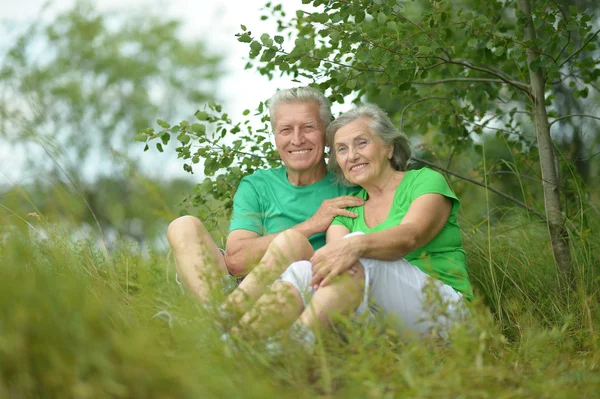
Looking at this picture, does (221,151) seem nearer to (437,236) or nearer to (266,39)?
(266,39)

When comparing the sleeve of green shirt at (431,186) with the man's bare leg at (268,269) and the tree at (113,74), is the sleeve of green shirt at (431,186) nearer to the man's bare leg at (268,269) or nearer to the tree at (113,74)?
the man's bare leg at (268,269)

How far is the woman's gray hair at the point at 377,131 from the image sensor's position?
10.9 feet

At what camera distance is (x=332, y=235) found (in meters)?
3.22

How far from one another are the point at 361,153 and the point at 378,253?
2.51ft

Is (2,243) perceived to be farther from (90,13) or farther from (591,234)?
(90,13)

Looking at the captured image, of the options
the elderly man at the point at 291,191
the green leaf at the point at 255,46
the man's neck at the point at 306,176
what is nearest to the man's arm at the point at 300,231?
the elderly man at the point at 291,191

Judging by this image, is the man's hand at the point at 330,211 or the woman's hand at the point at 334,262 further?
the man's hand at the point at 330,211

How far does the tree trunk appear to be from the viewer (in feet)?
12.0

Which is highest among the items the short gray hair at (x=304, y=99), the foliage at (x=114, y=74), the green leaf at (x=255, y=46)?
the foliage at (x=114, y=74)

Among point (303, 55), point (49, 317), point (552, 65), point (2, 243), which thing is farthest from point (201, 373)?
point (552, 65)

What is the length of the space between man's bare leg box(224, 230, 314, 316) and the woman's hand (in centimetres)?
13

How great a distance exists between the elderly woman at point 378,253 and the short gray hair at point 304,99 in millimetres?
188

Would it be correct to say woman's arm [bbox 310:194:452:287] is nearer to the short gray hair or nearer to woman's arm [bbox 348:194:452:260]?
woman's arm [bbox 348:194:452:260]

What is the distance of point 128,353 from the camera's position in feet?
5.11
